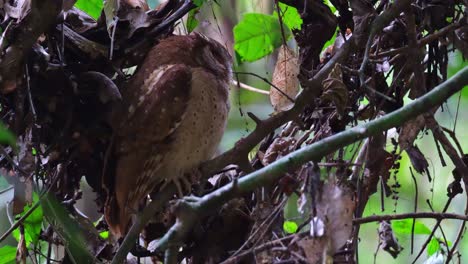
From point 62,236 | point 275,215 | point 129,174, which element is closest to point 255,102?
point 129,174

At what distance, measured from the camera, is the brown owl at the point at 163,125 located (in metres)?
1.47

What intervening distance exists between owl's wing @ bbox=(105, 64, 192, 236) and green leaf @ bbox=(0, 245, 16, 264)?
13.0 inches

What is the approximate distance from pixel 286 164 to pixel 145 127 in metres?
0.66

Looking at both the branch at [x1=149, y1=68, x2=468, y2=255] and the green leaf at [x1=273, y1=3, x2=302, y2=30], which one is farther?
the green leaf at [x1=273, y1=3, x2=302, y2=30]

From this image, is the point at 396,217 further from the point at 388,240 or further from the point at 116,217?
the point at 116,217

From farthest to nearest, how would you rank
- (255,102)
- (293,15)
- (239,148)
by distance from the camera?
1. (255,102)
2. (293,15)
3. (239,148)

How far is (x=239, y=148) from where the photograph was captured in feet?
3.84

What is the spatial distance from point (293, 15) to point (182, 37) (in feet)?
1.12

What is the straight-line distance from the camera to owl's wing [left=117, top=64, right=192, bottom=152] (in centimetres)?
146

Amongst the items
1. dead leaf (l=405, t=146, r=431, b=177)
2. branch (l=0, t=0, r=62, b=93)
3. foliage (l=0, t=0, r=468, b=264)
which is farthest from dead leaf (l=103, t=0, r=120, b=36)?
dead leaf (l=405, t=146, r=431, b=177)

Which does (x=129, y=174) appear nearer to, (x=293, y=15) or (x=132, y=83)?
(x=132, y=83)

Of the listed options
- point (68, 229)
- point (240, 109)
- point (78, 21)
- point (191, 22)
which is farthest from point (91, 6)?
point (68, 229)

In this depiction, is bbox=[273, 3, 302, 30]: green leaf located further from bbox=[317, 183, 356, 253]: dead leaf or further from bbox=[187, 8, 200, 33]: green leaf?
bbox=[317, 183, 356, 253]: dead leaf

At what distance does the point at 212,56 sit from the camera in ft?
5.27
